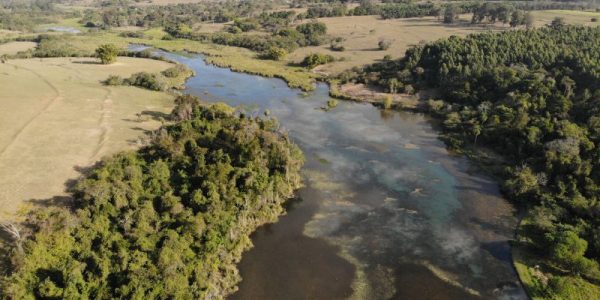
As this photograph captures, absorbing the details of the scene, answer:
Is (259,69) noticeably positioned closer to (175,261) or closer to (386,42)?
(386,42)

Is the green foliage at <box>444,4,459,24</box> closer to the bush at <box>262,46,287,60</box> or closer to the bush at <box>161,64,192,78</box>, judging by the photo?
the bush at <box>262,46,287,60</box>

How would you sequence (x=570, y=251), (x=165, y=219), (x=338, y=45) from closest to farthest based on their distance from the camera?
(x=570, y=251) → (x=165, y=219) → (x=338, y=45)

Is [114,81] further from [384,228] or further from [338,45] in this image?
[384,228]

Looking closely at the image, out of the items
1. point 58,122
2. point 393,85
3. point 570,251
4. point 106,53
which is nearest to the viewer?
point 570,251

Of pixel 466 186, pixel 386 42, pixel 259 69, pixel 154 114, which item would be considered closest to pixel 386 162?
pixel 466 186

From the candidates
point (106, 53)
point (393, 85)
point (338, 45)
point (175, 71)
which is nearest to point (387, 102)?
point (393, 85)

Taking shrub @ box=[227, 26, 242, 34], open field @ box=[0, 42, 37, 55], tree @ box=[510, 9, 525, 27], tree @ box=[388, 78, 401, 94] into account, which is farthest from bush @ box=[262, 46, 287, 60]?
tree @ box=[510, 9, 525, 27]

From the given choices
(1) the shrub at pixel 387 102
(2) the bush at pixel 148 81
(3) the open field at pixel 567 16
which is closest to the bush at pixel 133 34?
(2) the bush at pixel 148 81
